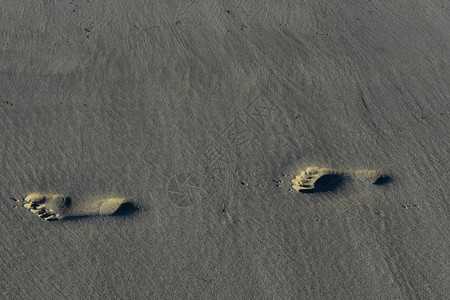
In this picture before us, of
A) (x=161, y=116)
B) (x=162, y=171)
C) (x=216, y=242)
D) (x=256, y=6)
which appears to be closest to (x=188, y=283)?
(x=216, y=242)

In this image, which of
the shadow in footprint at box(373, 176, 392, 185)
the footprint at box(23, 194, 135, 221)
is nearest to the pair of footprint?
the footprint at box(23, 194, 135, 221)

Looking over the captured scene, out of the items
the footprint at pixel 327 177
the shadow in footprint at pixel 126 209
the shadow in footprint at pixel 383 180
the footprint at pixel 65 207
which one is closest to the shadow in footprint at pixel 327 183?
the footprint at pixel 327 177

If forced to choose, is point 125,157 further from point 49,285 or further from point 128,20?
point 128,20

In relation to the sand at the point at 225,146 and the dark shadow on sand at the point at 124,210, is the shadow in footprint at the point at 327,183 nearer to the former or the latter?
the sand at the point at 225,146

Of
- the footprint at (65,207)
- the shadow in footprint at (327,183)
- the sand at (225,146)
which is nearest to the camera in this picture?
the sand at (225,146)

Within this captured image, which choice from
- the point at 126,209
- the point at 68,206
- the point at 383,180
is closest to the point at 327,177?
the point at 383,180

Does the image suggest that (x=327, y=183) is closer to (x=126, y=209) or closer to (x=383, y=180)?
(x=383, y=180)
